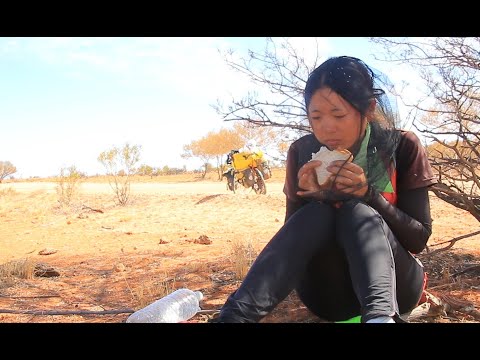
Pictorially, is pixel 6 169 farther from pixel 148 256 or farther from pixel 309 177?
pixel 309 177

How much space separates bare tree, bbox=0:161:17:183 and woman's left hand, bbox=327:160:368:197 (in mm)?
33042

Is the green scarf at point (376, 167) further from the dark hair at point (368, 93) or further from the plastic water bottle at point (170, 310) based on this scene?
the plastic water bottle at point (170, 310)

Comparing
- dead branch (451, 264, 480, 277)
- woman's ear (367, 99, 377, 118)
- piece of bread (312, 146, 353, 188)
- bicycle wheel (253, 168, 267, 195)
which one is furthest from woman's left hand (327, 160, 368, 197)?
bicycle wheel (253, 168, 267, 195)

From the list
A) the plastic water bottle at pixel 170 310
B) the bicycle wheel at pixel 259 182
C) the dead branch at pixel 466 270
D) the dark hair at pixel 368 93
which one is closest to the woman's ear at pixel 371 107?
the dark hair at pixel 368 93

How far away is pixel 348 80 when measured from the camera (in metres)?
1.77

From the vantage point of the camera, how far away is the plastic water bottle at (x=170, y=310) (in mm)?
Answer: 2189

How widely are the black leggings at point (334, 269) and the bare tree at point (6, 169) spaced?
33000 mm

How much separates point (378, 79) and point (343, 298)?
89cm

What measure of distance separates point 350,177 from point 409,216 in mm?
277

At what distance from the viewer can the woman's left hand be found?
1709 millimetres

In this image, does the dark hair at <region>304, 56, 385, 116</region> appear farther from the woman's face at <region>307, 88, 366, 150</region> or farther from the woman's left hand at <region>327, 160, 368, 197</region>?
the woman's left hand at <region>327, 160, 368, 197</region>
